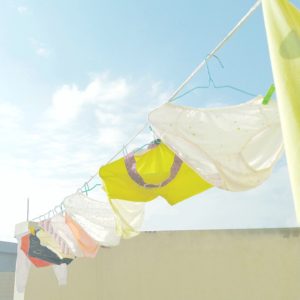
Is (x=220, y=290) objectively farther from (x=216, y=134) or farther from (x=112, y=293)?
(x=216, y=134)

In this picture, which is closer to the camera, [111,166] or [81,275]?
[111,166]

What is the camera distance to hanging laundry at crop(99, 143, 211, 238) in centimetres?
331

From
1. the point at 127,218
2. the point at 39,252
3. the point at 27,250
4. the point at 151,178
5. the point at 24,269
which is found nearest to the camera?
the point at 151,178

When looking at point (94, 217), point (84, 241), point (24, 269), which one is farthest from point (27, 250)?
point (94, 217)

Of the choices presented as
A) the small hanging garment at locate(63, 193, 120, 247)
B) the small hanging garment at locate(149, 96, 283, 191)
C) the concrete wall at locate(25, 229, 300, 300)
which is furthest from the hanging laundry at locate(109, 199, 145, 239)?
the concrete wall at locate(25, 229, 300, 300)

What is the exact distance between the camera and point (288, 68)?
1.59m

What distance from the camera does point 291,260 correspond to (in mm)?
5379

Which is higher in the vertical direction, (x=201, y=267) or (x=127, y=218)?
(x=127, y=218)

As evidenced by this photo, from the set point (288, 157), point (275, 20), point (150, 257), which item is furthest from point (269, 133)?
point (150, 257)

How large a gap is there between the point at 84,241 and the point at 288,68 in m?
4.22

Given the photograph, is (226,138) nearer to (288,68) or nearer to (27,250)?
(288,68)

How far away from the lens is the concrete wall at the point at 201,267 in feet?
17.7

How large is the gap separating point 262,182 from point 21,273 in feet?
18.9

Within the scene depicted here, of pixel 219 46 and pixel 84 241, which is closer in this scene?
pixel 219 46
